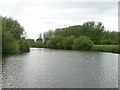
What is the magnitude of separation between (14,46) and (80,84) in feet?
95.4

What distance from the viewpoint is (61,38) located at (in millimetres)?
79000

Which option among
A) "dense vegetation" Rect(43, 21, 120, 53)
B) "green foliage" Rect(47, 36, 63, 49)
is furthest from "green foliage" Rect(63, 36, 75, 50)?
"green foliage" Rect(47, 36, 63, 49)

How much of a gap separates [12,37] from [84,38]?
30291 millimetres

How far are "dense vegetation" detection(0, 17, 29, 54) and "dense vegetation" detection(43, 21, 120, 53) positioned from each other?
65.4 ft

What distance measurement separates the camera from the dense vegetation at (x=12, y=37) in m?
38.5

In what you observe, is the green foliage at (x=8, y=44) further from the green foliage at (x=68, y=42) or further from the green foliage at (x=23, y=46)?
the green foliage at (x=68, y=42)

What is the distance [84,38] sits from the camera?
67688 millimetres

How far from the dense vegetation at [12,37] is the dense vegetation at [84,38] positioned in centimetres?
1994

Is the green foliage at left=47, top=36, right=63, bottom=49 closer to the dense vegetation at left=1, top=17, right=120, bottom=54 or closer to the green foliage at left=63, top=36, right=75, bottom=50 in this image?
the dense vegetation at left=1, top=17, right=120, bottom=54

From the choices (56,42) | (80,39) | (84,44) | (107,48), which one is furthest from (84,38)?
(56,42)

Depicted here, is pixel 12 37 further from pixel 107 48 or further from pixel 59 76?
pixel 107 48

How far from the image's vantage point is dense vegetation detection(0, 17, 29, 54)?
1517 inches

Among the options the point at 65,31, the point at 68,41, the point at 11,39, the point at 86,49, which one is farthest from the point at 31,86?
the point at 65,31

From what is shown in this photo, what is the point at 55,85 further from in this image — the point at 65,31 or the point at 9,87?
the point at 65,31
